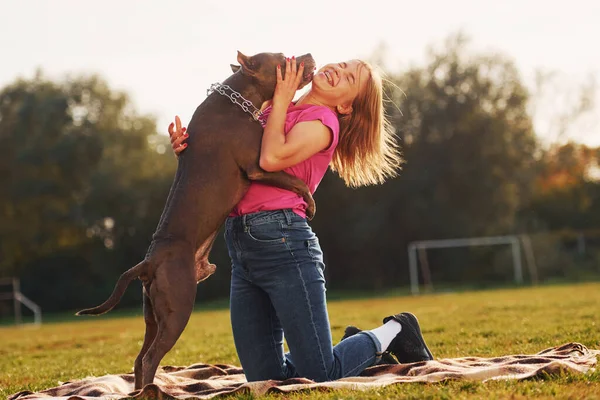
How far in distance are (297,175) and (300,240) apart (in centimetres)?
39

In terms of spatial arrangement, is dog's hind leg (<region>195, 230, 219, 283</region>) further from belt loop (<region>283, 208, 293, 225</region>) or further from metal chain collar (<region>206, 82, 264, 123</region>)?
metal chain collar (<region>206, 82, 264, 123</region>)

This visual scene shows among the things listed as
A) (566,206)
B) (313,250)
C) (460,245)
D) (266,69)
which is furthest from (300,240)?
(566,206)

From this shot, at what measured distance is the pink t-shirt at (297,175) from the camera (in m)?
4.00

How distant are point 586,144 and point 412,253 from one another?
12.5 metres

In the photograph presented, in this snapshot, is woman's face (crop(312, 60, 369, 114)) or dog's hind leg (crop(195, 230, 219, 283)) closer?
dog's hind leg (crop(195, 230, 219, 283))

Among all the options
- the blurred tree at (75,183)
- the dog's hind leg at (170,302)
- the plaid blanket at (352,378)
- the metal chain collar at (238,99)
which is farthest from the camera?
the blurred tree at (75,183)

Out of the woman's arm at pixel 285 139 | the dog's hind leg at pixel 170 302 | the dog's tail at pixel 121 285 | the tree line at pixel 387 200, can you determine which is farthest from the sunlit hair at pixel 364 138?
the tree line at pixel 387 200

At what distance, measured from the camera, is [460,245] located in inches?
909

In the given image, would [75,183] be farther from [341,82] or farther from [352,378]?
[352,378]

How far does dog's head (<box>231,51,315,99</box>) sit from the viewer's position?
14.0 ft

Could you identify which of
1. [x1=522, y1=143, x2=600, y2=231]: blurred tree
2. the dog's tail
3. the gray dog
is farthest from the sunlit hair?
[x1=522, y1=143, x2=600, y2=231]: blurred tree

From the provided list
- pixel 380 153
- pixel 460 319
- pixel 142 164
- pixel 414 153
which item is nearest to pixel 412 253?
pixel 414 153

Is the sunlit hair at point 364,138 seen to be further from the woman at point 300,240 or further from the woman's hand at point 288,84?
the woman's hand at point 288,84

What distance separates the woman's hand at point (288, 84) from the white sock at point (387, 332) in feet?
4.54
